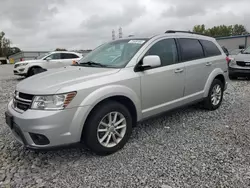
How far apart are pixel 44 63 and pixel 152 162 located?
10589mm

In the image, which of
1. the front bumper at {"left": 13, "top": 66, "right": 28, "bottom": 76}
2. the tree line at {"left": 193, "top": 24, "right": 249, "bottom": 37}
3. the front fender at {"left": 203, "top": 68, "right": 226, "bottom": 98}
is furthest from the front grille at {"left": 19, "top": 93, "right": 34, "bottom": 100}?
the tree line at {"left": 193, "top": 24, "right": 249, "bottom": 37}

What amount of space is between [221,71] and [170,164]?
10.0ft

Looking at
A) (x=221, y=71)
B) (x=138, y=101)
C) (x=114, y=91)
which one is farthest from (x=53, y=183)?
(x=221, y=71)

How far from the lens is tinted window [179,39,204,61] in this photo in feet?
14.2

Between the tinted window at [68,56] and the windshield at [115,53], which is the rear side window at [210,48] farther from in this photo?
the tinted window at [68,56]

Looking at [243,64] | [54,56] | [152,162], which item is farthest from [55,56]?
[152,162]

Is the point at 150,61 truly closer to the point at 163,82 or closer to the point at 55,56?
the point at 163,82

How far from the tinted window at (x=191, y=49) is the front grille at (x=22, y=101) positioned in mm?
2736

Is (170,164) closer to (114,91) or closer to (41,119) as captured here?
(114,91)

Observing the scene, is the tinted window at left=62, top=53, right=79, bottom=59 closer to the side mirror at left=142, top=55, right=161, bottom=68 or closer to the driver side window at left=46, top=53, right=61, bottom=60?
the driver side window at left=46, top=53, right=61, bottom=60

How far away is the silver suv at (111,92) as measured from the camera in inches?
110

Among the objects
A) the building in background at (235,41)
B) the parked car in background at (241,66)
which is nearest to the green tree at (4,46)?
the building in background at (235,41)

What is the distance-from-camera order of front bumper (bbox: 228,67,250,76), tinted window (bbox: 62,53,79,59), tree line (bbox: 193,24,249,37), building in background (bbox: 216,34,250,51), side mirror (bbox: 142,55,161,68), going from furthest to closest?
1. tree line (bbox: 193,24,249,37)
2. building in background (bbox: 216,34,250,51)
3. tinted window (bbox: 62,53,79,59)
4. front bumper (bbox: 228,67,250,76)
5. side mirror (bbox: 142,55,161,68)

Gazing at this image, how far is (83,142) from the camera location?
3062 mm
